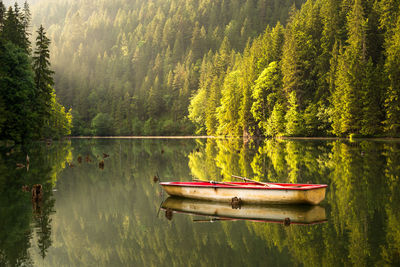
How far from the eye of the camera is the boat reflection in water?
12898 mm

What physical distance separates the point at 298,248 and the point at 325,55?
7766 cm

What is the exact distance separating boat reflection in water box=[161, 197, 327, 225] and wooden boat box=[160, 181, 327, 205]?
241 mm

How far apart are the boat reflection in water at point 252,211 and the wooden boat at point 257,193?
0.24 metres

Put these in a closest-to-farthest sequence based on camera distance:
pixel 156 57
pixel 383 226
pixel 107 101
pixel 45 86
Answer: pixel 383 226
pixel 45 86
pixel 107 101
pixel 156 57

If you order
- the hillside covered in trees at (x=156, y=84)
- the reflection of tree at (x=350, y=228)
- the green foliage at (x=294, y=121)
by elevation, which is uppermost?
the hillside covered in trees at (x=156, y=84)

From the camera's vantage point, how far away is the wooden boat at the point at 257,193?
14344 mm

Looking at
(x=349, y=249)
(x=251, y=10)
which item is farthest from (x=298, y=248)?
(x=251, y=10)

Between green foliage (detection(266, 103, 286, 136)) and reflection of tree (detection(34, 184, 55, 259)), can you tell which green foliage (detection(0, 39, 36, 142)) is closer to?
reflection of tree (detection(34, 184, 55, 259))

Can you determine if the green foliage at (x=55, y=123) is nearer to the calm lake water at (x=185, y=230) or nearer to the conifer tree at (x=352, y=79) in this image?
the conifer tree at (x=352, y=79)

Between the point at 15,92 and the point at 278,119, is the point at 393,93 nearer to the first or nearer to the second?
the point at 278,119

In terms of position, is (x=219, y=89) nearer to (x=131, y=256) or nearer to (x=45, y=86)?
(x=45, y=86)

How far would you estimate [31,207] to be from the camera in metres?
14.9

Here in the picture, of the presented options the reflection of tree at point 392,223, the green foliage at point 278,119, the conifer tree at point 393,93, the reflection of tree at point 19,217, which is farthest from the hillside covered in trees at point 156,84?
the reflection of tree at point 392,223

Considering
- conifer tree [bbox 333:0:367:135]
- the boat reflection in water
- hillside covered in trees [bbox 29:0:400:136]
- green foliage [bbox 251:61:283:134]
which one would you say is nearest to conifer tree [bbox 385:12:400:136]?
hillside covered in trees [bbox 29:0:400:136]
